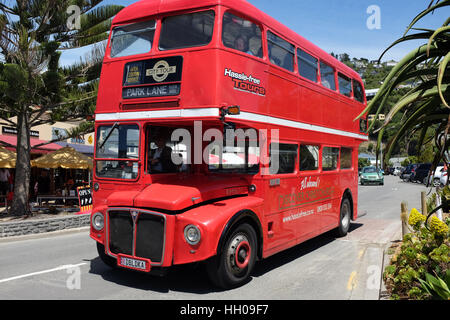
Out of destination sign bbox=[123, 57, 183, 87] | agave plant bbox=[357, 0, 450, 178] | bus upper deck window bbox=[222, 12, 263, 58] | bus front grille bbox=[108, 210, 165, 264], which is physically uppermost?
bus upper deck window bbox=[222, 12, 263, 58]

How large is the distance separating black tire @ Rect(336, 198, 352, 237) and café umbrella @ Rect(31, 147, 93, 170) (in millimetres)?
11726

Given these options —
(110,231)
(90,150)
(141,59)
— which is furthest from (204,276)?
(90,150)

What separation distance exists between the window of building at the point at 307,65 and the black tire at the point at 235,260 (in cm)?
357

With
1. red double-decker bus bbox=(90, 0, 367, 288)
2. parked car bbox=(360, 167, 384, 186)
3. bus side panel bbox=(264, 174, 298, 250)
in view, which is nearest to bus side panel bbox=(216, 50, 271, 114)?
red double-decker bus bbox=(90, 0, 367, 288)

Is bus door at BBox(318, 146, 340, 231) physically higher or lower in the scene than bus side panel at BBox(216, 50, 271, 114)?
lower

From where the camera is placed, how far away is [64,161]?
56.6 ft

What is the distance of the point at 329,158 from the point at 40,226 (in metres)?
7.88

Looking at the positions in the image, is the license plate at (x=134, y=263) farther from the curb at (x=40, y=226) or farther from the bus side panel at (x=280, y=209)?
the curb at (x=40, y=226)

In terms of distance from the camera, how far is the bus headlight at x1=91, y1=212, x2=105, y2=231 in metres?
6.18

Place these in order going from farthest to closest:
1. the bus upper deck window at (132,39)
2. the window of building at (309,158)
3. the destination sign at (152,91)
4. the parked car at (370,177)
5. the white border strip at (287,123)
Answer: the parked car at (370,177)
the window of building at (309,158)
the bus upper deck window at (132,39)
the white border strip at (287,123)
the destination sign at (152,91)

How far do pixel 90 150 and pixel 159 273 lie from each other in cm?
2299

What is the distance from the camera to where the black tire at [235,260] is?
5.54 meters

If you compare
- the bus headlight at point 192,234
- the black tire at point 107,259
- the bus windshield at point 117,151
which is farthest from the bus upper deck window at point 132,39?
the black tire at point 107,259

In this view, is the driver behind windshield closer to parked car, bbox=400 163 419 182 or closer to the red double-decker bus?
the red double-decker bus
